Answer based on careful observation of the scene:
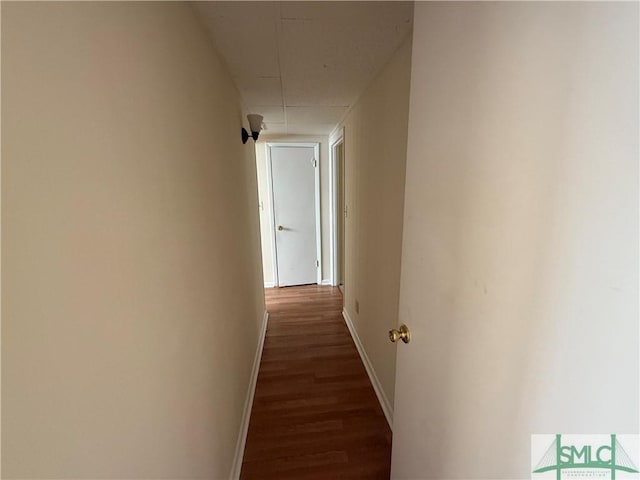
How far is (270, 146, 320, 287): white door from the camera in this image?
362 centimetres

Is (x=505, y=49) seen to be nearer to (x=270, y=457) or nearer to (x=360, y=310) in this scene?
(x=270, y=457)

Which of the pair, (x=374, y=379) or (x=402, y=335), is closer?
(x=402, y=335)

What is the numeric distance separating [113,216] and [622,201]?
32.8 inches

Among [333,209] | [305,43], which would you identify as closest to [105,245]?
[305,43]

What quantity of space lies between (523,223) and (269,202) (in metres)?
3.37

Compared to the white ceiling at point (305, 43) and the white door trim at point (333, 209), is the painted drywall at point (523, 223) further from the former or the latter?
the white door trim at point (333, 209)

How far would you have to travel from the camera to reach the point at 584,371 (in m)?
0.42

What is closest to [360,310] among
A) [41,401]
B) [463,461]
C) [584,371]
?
[463,461]

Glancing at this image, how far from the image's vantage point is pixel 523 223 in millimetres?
499

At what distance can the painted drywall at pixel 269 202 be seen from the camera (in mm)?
3582

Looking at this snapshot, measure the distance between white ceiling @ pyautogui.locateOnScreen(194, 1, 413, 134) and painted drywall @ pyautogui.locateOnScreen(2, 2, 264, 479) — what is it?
0.21 m

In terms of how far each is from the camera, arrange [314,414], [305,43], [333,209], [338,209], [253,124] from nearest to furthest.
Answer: [305,43], [314,414], [253,124], [338,209], [333,209]

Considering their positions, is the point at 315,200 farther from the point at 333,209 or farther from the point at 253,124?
the point at 253,124

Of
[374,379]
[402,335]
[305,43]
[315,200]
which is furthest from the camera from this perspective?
[315,200]
